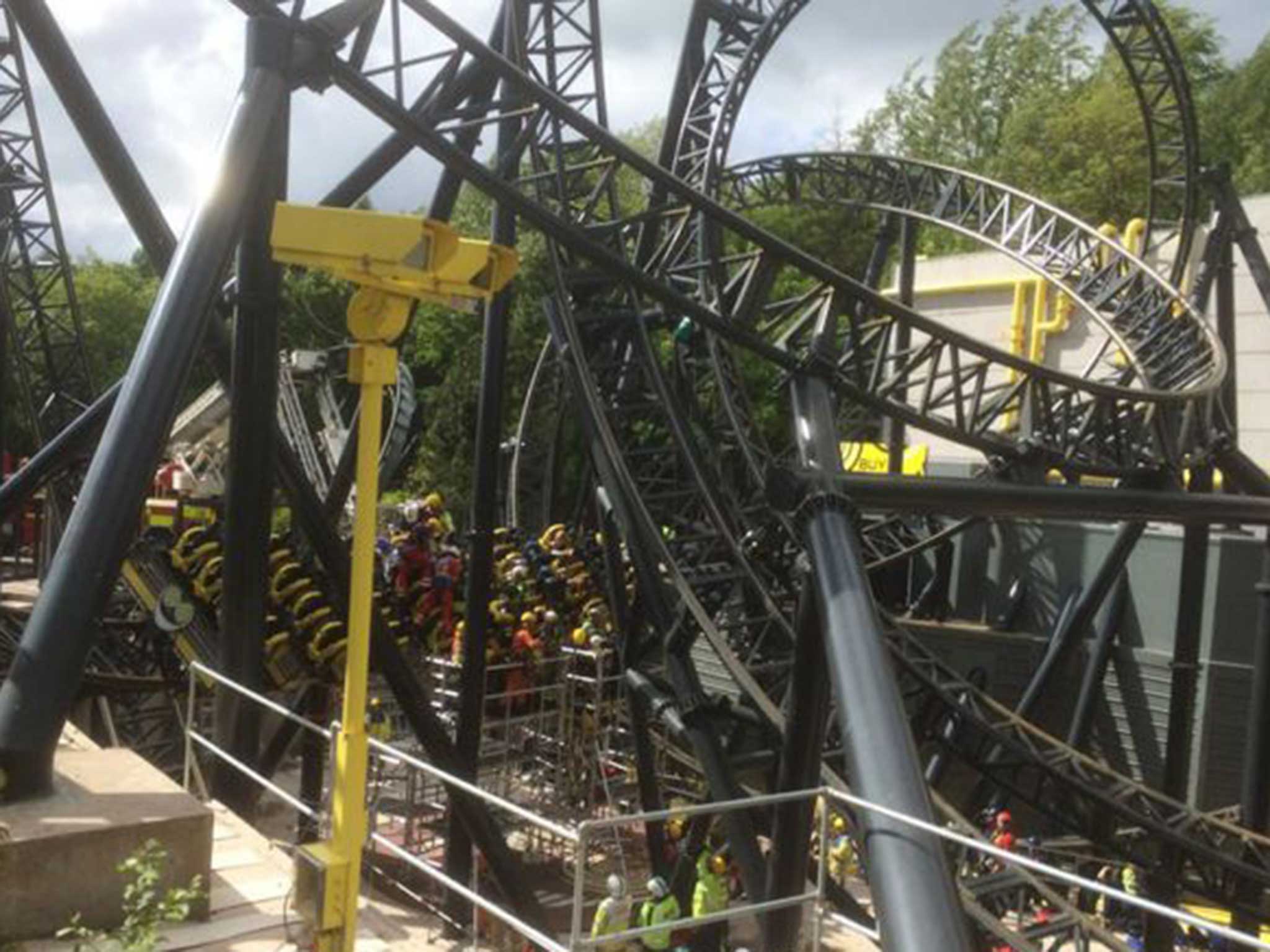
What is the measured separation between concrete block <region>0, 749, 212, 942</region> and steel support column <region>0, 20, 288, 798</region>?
19 cm

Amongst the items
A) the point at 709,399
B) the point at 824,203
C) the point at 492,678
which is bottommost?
the point at 492,678

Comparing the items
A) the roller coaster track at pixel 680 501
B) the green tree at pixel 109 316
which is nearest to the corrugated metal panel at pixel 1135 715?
the roller coaster track at pixel 680 501

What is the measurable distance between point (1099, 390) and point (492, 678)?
21.2 ft

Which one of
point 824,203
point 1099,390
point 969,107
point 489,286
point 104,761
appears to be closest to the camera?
point 489,286

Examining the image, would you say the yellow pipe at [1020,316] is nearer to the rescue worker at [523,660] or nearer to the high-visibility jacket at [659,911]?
the rescue worker at [523,660]

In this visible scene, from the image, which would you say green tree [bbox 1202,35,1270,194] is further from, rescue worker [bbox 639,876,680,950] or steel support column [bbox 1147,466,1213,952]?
rescue worker [bbox 639,876,680,950]

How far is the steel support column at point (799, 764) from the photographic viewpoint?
17.0ft

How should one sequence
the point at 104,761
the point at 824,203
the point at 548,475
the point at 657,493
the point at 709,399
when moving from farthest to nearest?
the point at 548,475
the point at 824,203
the point at 709,399
the point at 657,493
the point at 104,761

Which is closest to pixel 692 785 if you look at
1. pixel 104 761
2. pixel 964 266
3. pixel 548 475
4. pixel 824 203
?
pixel 548 475

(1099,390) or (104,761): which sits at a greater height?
(1099,390)

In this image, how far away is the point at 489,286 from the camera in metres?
3.49

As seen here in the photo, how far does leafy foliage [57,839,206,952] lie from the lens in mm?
3010

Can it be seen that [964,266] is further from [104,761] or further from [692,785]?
[104,761]

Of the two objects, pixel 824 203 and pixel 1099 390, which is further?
pixel 824 203
